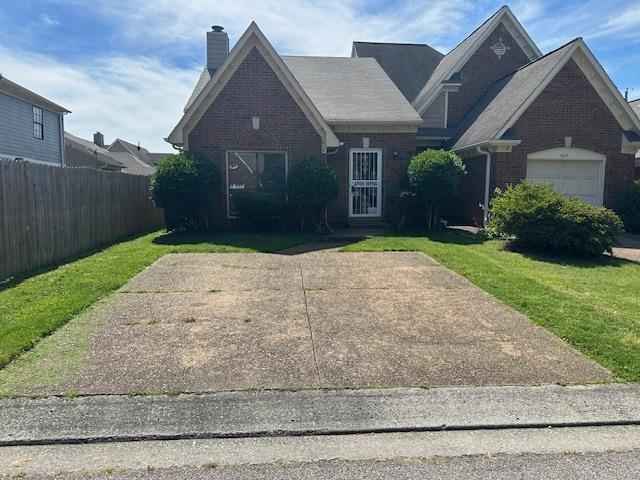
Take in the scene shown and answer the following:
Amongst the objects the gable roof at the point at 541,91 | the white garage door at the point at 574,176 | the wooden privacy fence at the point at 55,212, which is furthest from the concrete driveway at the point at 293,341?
the white garage door at the point at 574,176

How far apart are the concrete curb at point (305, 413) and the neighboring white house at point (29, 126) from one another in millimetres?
18929

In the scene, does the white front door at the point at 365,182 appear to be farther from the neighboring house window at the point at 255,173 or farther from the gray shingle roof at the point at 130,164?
the gray shingle roof at the point at 130,164

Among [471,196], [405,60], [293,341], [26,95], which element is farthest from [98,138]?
[293,341]

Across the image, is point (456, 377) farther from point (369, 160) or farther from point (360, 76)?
point (360, 76)

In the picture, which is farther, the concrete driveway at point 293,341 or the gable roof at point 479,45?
the gable roof at point 479,45

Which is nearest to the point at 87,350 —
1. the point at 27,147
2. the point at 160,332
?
the point at 160,332

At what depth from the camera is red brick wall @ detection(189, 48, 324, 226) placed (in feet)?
46.4

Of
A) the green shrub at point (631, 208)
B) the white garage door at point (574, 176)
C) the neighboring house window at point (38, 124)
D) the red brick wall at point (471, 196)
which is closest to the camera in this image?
the green shrub at point (631, 208)

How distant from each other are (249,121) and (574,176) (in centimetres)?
1082

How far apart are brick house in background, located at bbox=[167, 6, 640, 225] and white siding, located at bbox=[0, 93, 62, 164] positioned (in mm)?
8928

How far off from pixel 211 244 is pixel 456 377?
8583 mm

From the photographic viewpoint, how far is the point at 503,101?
16375mm

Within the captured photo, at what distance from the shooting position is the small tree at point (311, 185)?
13312mm

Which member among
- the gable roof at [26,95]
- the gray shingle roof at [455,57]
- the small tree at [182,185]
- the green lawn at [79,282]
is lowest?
the green lawn at [79,282]
